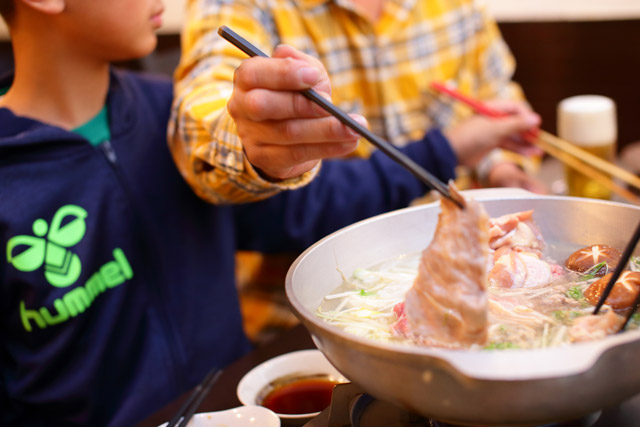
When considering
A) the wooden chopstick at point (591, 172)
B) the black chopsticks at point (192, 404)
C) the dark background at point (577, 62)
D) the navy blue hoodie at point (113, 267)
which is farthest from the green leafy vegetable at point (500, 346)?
the dark background at point (577, 62)

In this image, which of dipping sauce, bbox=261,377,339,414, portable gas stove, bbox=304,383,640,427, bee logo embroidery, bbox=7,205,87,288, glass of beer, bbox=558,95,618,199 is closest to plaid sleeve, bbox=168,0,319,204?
bee logo embroidery, bbox=7,205,87,288

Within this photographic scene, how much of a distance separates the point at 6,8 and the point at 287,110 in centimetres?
A: 98

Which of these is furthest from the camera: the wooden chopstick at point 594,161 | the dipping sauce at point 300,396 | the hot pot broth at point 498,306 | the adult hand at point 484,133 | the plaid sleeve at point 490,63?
the plaid sleeve at point 490,63

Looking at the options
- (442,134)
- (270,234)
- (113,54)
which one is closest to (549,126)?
(442,134)

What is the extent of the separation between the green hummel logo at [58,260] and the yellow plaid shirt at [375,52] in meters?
0.31

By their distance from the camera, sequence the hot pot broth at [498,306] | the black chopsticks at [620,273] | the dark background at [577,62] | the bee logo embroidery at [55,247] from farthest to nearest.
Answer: the dark background at [577,62]
the bee logo embroidery at [55,247]
the hot pot broth at [498,306]
the black chopsticks at [620,273]

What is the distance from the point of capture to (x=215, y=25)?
1966mm

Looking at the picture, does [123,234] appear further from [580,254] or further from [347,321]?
[580,254]

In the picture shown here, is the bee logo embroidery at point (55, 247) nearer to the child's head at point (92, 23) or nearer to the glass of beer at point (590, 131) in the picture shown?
the child's head at point (92, 23)

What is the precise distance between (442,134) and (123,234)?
107 cm

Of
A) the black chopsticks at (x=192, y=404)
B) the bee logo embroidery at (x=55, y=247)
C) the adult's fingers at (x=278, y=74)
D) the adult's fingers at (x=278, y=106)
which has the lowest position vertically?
the black chopsticks at (x=192, y=404)

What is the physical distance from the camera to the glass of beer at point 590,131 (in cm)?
206

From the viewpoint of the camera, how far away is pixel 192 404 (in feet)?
3.70

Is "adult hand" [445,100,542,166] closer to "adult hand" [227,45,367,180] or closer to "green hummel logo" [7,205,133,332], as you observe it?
"adult hand" [227,45,367,180]
